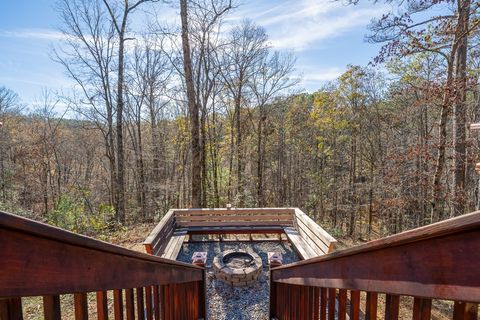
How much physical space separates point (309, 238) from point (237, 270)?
4.95 ft

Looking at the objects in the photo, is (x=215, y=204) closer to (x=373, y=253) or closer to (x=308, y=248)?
(x=308, y=248)

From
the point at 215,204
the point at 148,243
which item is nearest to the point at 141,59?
the point at 215,204

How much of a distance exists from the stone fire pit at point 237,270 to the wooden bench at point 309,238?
841 mm

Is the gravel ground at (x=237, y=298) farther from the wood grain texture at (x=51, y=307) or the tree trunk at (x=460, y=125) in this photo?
the tree trunk at (x=460, y=125)

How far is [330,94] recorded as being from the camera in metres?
15.4

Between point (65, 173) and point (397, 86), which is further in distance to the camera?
point (65, 173)

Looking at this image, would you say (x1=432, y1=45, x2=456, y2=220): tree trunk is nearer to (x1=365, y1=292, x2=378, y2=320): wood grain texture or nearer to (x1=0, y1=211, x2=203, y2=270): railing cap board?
(x1=365, y1=292, x2=378, y2=320): wood grain texture

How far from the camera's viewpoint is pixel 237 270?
433 centimetres

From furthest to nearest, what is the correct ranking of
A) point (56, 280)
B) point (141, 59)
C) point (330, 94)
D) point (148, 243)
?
point (330, 94) < point (141, 59) < point (148, 243) < point (56, 280)

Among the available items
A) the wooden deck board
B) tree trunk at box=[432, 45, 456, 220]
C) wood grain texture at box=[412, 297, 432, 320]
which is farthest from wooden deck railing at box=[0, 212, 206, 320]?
tree trunk at box=[432, 45, 456, 220]

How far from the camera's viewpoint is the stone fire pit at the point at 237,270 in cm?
427

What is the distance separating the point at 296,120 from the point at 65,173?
1526 centimetres

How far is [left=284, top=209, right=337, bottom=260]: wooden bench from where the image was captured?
4.10m

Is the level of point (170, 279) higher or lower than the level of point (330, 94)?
lower
